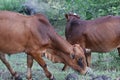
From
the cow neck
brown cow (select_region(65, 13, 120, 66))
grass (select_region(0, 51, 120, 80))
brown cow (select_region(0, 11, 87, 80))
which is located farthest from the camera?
brown cow (select_region(65, 13, 120, 66))

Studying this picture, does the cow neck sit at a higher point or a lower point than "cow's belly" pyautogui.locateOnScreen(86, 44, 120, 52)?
higher

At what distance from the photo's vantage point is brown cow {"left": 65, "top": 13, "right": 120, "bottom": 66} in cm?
846

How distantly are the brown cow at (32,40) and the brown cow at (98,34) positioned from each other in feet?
5.56

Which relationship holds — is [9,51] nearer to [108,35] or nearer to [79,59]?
[79,59]

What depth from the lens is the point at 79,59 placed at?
679 cm

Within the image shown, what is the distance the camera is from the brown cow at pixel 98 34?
8.46m

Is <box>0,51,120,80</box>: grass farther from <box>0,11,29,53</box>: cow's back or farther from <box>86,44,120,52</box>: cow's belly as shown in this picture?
<box>0,11,29,53</box>: cow's back

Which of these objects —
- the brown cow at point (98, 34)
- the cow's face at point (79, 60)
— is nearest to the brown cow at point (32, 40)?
the cow's face at point (79, 60)

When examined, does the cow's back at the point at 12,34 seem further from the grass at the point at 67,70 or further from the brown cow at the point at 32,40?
the grass at the point at 67,70

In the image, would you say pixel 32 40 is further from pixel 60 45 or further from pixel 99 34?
pixel 99 34

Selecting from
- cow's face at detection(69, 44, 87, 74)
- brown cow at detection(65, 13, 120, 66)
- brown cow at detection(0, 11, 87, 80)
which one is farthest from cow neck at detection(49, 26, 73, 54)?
brown cow at detection(65, 13, 120, 66)

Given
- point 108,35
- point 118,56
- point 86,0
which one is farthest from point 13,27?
point 86,0

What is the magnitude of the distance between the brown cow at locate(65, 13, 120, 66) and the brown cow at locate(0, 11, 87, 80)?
5.56 ft

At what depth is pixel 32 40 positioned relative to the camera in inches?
263
